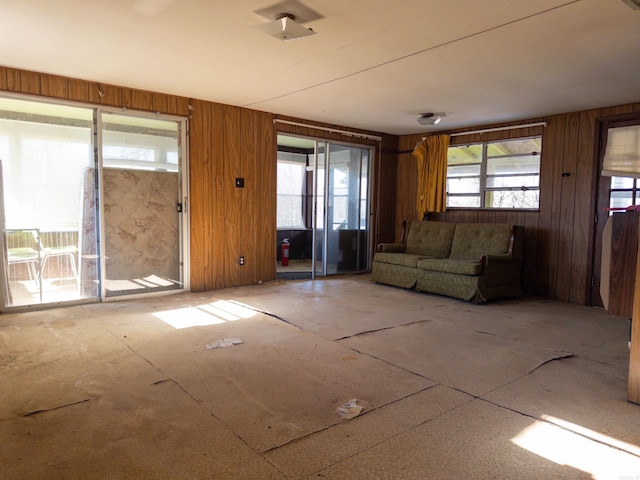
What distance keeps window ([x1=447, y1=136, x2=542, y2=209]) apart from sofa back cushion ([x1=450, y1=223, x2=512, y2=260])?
20.4 inches

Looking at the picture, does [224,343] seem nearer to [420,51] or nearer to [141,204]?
[141,204]

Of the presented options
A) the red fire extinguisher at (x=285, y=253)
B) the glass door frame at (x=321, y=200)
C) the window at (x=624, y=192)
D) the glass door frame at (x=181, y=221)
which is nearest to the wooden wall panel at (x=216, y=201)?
the glass door frame at (x=181, y=221)

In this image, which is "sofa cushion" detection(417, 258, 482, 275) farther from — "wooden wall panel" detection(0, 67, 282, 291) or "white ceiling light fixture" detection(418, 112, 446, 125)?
"wooden wall panel" detection(0, 67, 282, 291)

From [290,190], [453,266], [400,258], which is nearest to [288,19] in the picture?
[453,266]

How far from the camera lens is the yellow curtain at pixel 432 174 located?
6.45 metres

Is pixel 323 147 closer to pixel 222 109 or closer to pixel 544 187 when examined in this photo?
pixel 222 109

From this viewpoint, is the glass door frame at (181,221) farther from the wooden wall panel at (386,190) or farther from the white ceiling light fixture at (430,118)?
the wooden wall panel at (386,190)

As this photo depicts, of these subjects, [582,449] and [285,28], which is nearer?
[582,449]

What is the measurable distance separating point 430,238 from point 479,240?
0.73 meters

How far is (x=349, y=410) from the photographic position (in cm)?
228

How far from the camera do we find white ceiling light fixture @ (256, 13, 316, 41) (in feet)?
9.07

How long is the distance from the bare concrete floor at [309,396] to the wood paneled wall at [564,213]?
1.05 meters

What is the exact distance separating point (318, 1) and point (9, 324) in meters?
3.62

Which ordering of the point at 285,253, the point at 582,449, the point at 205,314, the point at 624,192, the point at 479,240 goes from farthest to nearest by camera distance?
1. the point at 285,253
2. the point at 479,240
3. the point at 624,192
4. the point at 205,314
5. the point at 582,449
